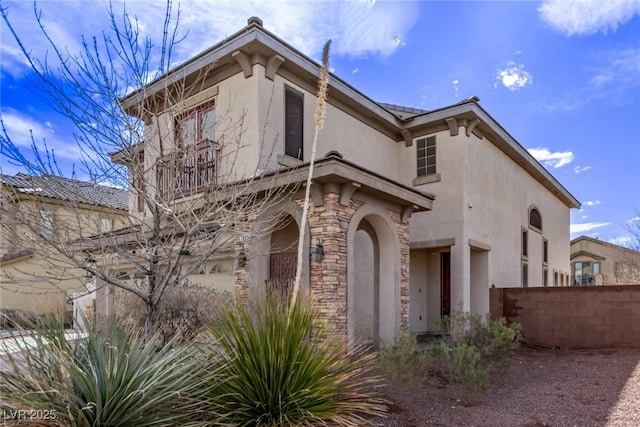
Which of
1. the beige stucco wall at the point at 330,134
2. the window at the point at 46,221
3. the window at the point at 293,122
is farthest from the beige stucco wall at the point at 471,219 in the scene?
the window at the point at 46,221

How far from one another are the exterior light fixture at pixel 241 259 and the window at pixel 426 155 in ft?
26.2

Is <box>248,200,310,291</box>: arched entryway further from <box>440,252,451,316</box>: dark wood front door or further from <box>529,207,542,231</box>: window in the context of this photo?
<box>529,207,542,231</box>: window

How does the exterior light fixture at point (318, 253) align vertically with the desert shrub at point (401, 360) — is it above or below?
above

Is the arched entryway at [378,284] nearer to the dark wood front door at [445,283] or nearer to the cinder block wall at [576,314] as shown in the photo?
the dark wood front door at [445,283]

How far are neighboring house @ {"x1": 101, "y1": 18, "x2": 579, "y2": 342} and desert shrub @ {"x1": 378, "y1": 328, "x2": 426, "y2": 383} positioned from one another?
141 cm

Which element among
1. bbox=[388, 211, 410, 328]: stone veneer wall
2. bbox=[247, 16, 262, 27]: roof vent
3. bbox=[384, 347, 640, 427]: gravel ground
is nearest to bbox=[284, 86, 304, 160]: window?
bbox=[247, 16, 262, 27]: roof vent

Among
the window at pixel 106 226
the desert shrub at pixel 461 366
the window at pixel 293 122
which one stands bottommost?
the desert shrub at pixel 461 366

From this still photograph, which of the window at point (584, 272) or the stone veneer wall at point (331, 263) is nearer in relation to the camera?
the stone veneer wall at point (331, 263)

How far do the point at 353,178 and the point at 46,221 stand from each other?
5.83m

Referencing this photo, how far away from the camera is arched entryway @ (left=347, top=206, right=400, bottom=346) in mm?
10469

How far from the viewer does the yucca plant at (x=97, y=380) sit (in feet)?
13.1

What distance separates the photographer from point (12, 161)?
583 centimetres

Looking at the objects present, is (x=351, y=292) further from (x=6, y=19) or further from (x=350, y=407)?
(x=6, y=19)

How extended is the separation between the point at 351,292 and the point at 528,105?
13.6m
